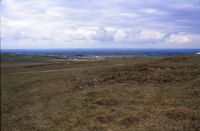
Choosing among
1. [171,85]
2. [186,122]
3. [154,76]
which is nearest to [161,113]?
[186,122]

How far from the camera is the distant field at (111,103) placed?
17266 mm

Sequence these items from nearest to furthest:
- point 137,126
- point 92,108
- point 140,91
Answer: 1. point 137,126
2. point 92,108
3. point 140,91

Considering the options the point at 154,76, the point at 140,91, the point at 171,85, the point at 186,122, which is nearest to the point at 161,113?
the point at 186,122

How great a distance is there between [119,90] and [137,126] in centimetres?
987

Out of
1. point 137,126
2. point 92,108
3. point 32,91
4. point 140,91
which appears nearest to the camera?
point 137,126

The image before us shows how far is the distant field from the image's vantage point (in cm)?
1727

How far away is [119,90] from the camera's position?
26.2 meters

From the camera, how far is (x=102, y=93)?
2556 cm

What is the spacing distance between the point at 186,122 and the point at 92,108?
6553 millimetres

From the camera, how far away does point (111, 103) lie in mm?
22141

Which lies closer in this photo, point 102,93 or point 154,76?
point 102,93

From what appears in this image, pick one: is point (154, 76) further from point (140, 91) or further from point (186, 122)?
point (186, 122)

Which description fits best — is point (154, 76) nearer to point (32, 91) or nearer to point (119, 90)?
point (119, 90)

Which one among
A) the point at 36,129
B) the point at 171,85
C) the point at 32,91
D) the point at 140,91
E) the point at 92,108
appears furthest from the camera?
the point at 32,91
